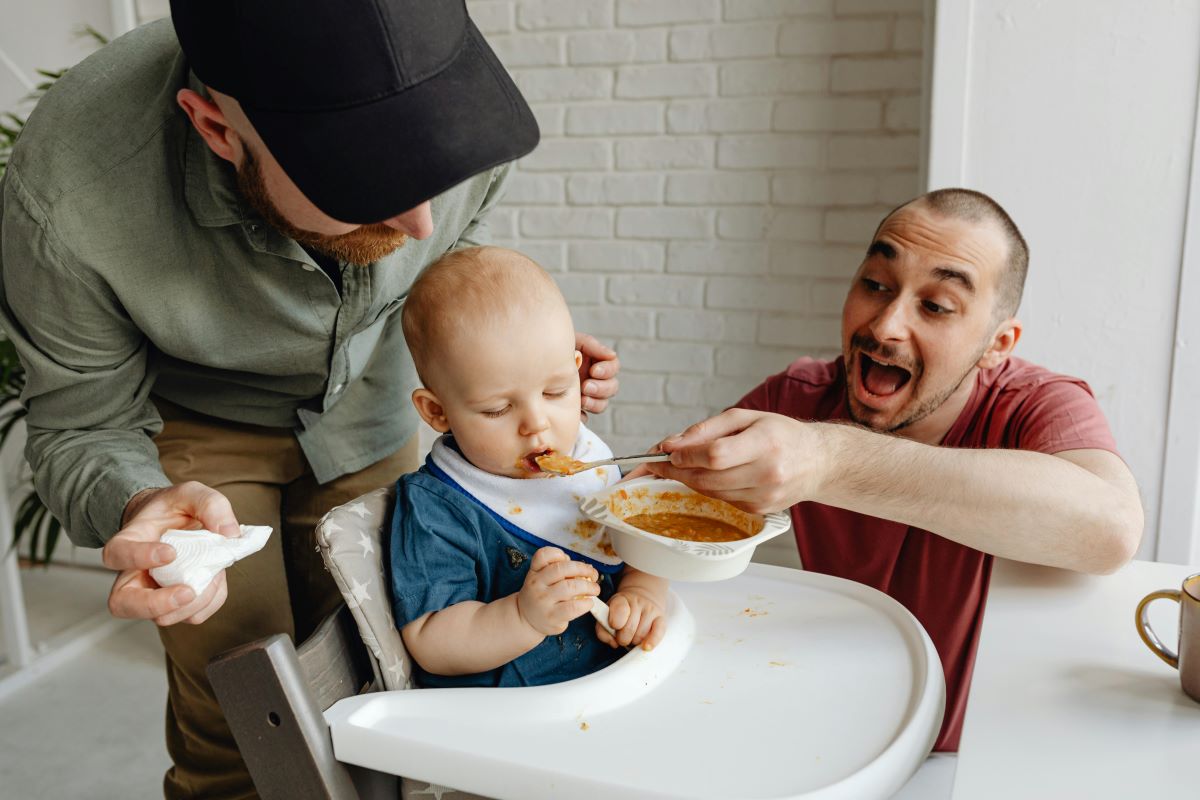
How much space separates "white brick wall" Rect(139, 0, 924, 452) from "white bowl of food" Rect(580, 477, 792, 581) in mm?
1930

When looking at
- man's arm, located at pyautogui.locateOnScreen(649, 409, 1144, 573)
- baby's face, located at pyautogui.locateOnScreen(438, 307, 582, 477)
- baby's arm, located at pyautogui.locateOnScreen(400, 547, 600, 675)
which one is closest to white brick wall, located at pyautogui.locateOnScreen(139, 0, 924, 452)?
man's arm, located at pyautogui.locateOnScreen(649, 409, 1144, 573)

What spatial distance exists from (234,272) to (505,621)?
757mm

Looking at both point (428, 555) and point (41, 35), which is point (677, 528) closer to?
point (428, 555)

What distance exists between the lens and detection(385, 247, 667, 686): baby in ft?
4.15

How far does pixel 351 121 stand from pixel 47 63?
3.11m

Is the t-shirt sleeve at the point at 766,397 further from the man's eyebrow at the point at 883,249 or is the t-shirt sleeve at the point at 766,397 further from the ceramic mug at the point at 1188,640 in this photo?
the ceramic mug at the point at 1188,640

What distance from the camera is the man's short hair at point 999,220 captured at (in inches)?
67.3

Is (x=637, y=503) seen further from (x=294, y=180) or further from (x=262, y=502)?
(x=262, y=502)

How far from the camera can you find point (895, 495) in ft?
4.54

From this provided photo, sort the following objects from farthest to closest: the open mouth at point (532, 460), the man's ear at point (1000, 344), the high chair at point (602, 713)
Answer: the man's ear at point (1000, 344) < the open mouth at point (532, 460) < the high chair at point (602, 713)

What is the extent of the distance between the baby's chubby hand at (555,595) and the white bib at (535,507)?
170mm

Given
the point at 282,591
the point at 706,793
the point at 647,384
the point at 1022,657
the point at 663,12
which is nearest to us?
the point at 706,793

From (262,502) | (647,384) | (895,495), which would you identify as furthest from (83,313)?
(647,384)

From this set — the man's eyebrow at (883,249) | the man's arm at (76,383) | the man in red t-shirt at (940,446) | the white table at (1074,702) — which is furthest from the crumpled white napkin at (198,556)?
the man's eyebrow at (883,249)
